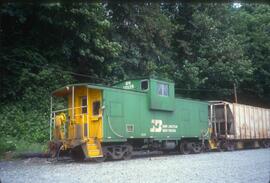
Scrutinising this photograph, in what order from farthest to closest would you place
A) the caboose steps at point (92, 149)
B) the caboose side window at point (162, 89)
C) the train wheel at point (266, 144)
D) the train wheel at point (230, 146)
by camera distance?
the train wheel at point (266, 144) < the train wheel at point (230, 146) < the caboose side window at point (162, 89) < the caboose steps at point (92, 149)

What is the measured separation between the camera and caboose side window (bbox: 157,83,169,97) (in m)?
18.2

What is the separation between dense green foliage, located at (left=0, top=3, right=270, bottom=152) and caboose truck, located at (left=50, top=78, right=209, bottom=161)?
2.40 meters

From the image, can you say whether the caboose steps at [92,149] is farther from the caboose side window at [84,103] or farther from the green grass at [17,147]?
the green grass at [17,147]

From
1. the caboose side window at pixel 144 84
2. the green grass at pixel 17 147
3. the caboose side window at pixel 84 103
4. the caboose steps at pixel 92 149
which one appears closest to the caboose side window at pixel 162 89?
the caboose side window at pixel 144 84

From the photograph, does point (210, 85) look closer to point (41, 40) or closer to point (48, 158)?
point (41, 40)

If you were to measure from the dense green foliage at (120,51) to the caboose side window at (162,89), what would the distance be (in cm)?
476

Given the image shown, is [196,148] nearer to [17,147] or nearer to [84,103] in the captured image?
[84,103]

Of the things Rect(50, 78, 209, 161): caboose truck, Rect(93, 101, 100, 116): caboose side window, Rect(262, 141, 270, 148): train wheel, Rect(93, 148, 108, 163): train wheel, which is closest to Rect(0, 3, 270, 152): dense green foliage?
Rect(50, 78, 209, 161): caboose truck

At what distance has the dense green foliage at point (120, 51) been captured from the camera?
1930 cm

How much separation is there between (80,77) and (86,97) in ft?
23.3

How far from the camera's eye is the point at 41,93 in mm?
20484

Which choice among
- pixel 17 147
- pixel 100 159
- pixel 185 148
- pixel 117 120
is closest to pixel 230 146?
pixel 185 148

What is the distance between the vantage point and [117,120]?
15.8 m

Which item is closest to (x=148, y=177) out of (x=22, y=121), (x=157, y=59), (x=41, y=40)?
(x=22, y=121)
